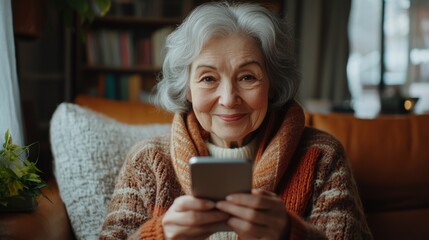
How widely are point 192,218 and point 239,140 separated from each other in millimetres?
404

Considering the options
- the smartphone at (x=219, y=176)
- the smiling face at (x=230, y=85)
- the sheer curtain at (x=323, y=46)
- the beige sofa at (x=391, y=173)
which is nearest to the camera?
the smartphone at (x=219, y=176)

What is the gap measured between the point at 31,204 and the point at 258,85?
635 mm

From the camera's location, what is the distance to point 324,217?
1182 millimetres

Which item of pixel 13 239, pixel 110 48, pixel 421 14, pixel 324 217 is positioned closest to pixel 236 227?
pixel 324 217

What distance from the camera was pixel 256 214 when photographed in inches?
37.1

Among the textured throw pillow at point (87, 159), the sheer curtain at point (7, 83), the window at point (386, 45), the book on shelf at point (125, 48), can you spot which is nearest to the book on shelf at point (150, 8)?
the book on shelf at point (125, 48)

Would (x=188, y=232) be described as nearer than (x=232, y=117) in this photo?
Yes

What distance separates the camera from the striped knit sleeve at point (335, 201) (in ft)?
3.83

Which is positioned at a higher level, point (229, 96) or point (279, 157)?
point (229, 96)

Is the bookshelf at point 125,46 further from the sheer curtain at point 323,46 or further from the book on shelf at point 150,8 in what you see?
the sheer curtain at point 323,46

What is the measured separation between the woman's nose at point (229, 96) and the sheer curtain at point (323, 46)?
109 inches

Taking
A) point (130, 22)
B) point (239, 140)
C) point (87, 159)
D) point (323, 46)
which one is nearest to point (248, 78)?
point (239, 140)

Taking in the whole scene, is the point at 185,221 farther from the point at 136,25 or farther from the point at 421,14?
the point at 421,14

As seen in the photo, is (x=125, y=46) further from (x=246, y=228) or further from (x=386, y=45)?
(x=246, y=228)
